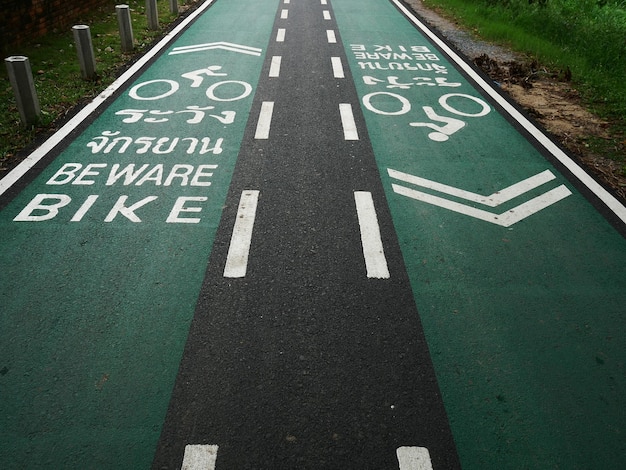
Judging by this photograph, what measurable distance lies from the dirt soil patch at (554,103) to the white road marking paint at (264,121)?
14.3ft

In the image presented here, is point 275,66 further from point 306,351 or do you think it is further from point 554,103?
point 306,351

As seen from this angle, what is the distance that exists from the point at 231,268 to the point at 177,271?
0.49 metres

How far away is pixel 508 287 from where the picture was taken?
4.33m

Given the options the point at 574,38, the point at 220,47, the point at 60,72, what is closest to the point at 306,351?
the point at 60,72

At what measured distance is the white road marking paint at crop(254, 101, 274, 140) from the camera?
7.03 meters

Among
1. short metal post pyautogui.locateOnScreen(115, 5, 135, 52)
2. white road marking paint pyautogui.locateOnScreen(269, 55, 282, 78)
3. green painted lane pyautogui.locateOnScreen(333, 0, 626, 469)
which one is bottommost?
green painted lane pyautogui.locateOnScreen(333, 0, 626, 469)

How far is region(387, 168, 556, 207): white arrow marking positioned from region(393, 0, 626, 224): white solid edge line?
1.42ft

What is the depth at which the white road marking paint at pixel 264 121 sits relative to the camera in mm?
7031

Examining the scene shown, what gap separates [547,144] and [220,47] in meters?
7.53

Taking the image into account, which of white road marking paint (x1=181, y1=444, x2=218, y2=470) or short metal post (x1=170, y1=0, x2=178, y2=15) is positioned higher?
short metal post (x1=170, y1=0, x2=178, y2=15)

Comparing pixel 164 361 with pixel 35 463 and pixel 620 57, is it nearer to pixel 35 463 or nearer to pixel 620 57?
pixel 35 463

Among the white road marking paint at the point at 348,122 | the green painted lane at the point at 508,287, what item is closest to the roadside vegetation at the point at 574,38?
the green painted lane at the point at 508,287

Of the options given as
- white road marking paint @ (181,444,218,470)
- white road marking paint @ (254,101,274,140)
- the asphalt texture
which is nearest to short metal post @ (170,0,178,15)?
white road marking paint @ (254,101,274,140)

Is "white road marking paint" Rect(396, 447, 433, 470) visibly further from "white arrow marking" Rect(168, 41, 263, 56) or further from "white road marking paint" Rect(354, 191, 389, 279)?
"white arrow marking" Rect(168, 41, 263, 56)
